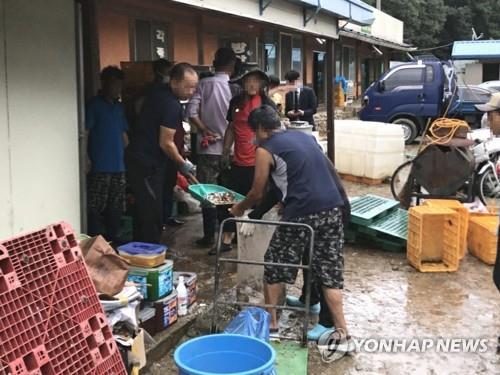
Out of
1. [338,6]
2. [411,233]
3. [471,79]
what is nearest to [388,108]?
[338,6]

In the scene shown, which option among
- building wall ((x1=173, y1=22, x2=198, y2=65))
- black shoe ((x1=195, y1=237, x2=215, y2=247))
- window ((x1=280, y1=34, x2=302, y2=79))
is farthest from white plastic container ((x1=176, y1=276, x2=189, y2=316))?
window ((x1=280, y1=34, x2=302, y2=79))

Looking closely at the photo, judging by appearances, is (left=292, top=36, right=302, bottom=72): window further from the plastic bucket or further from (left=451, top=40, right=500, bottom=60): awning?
the plastic bucket

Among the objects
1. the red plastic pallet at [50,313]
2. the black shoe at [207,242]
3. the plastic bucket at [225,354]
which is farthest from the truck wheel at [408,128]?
the red plastic pallet at [50,313]

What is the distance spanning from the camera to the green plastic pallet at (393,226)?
704 centimetres

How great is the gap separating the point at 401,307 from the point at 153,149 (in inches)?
97.9

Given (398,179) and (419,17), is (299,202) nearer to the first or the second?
(398,179)

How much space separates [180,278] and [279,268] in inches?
34.4

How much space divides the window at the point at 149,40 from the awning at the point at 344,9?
3.54m

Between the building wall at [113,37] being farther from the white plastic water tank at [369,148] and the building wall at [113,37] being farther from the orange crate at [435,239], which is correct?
the orange crate at [435,239]

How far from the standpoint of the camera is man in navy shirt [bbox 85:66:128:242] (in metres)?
5.83

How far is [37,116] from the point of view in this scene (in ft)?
14.3

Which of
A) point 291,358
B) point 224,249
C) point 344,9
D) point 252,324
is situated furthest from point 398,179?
point 252,324

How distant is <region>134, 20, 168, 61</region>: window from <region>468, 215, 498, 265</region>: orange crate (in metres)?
6.55

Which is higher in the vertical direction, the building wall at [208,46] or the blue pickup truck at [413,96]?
the building wall at [208,46]
